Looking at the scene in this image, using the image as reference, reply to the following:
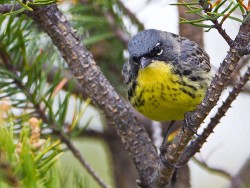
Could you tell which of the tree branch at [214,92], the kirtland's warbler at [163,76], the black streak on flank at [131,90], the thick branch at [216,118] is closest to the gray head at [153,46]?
the kirtland's warbler at [163,76]

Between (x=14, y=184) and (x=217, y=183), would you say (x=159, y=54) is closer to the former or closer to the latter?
(x=217, y=183)

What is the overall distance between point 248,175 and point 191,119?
77cm

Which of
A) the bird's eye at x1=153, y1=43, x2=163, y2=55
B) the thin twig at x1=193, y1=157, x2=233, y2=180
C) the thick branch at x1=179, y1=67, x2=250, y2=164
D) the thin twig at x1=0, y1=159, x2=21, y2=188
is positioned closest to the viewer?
the thin twig at x1=0, y1=159, x2=21, y2=188

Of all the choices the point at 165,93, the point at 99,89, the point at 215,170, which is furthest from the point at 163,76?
the point at 99,89

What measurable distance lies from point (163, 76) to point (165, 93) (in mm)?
68

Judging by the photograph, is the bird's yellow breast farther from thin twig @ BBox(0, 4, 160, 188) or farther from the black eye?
thin twig @ BBox(0, 4, 160, 188)

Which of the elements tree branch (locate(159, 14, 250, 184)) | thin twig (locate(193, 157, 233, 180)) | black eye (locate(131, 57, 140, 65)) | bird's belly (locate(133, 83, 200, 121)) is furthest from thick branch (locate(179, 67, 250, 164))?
black eye (locate(131, 57, 140, 65))

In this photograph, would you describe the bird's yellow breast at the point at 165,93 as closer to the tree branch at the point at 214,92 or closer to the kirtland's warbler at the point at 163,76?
the kirtland's warbler at the point at 163,76

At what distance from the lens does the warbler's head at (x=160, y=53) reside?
2.17 metres

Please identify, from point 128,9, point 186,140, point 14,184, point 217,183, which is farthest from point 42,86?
point 217,183

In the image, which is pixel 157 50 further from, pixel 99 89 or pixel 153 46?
pixel 99 89

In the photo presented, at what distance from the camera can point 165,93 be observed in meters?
2.18

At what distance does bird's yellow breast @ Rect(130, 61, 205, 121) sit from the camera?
7.10 feet

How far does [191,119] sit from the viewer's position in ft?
4.47
